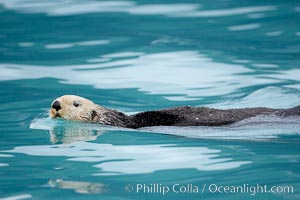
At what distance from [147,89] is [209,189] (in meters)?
5.16

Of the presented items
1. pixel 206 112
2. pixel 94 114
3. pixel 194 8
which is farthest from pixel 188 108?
pixel 194 8

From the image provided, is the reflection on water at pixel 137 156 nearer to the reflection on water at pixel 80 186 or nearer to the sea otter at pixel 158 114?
the reflection on water at pixel 80 186

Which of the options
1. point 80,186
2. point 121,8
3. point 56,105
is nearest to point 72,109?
point 56,105

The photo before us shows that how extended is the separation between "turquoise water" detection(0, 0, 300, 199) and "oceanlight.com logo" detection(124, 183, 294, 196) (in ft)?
0.07

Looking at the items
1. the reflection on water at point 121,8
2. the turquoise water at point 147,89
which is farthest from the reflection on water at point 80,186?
the reflection on water at point 121,8

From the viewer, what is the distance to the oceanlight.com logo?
5.89 metres

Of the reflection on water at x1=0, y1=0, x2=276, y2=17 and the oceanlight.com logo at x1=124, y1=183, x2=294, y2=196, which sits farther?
the reflection on water at x1=0, y1=0, x2=276, y2=17

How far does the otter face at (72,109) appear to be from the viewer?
27.7ft

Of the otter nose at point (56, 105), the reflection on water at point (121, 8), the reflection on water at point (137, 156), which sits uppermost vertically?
the reflection on water at point (121, 8)

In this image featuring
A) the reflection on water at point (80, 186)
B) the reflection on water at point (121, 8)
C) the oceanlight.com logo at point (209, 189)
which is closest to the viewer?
the oceanlight.com logo at point (209, 189)

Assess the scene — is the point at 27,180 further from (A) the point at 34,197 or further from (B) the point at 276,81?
(B) the point at 276,81

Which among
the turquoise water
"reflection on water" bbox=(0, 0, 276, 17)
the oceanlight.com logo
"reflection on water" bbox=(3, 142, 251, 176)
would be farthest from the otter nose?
"reflection on water" bbox=(0, 0, 276, 17)

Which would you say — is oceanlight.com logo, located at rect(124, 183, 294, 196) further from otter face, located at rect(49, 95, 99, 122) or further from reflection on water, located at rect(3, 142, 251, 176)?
otter face, located at rect(49, 95, 99, 122)

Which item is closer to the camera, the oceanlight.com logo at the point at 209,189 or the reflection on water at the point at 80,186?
the oceanlight.com logo at the point at 209,189
